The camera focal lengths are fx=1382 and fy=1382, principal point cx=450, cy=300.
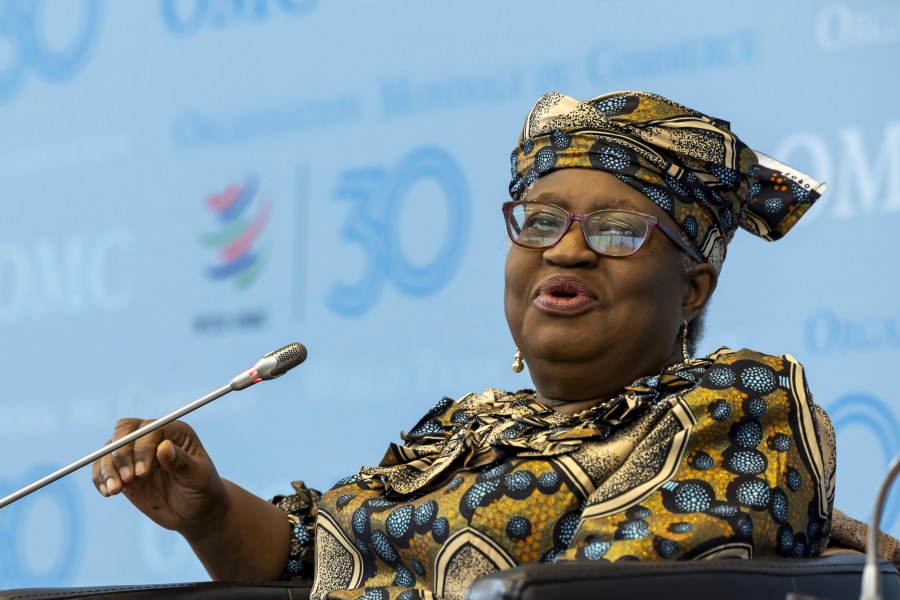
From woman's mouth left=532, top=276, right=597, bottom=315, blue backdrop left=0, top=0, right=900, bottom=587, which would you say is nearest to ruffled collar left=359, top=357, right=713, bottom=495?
woman's mouth left=532, top=276, right=597, bottom=315

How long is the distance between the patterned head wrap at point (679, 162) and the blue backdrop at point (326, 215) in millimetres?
522

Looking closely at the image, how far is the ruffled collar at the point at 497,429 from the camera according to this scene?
187cm

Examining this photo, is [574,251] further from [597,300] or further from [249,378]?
[249,378]

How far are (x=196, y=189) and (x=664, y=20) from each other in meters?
1.38

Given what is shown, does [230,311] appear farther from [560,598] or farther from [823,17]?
[560,598]

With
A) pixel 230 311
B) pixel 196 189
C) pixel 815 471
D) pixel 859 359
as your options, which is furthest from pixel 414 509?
pixel 196 189

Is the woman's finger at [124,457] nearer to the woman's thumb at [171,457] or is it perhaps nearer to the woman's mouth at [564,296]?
the woman's thumb at [171,457]

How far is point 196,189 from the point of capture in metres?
3.61

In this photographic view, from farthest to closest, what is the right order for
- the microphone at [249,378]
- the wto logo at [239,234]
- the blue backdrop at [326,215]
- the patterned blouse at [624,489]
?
the wto logo at [239,234]
the blue backdrop at [326,215]
the microphone at [249,378]
the patterned blouse at [624,489]

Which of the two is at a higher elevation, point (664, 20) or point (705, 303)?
point (664, 20)

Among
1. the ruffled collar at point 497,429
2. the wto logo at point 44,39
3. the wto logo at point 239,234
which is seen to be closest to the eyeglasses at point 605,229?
the ruffled collar at point 497,429

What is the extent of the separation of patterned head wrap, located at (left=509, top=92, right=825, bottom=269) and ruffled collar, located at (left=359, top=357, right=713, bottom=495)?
0.82ft

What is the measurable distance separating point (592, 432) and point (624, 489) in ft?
0.46

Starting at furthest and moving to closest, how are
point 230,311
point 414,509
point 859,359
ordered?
point 230,311, point 859,359, point 414,509
